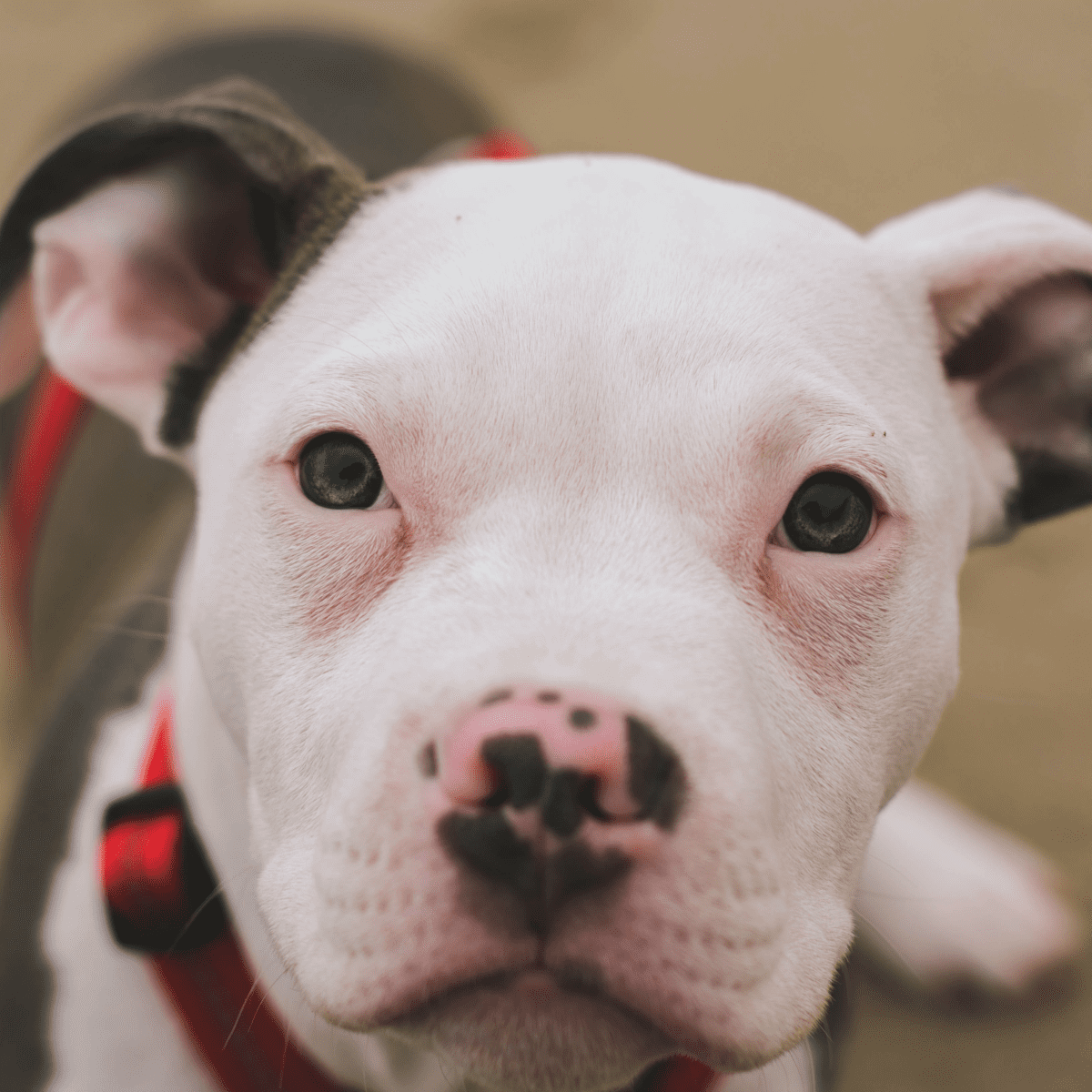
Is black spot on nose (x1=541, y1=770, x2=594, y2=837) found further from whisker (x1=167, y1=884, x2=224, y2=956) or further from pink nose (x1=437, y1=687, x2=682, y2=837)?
whisker (x1=167, y1=884, x2=224, y2=956)

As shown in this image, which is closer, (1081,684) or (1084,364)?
(1084,364)

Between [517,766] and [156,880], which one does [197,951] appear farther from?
[517,766]

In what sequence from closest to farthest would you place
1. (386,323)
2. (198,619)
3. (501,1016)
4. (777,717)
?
(501,1016) < (777,717) < (386,323) < (198,619)

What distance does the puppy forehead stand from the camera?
3.84ft

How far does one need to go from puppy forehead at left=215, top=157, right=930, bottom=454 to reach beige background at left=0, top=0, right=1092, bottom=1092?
2.04 metres

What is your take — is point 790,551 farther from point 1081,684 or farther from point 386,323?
point 1081,684

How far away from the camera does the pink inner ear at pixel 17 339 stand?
5.04 feet

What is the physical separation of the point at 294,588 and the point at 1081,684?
8.36 ft

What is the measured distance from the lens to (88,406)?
2.37 meters

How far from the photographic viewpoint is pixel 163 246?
5.16 ft

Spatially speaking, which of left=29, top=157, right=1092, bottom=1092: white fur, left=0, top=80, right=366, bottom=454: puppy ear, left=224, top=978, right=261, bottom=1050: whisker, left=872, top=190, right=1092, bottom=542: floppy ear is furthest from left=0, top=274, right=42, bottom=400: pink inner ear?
left=872, top=190, right=1092, bottom=542: floppy ear

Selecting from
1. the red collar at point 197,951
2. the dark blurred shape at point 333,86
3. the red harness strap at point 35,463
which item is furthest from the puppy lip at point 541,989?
the dark blurred shape at point 333,86

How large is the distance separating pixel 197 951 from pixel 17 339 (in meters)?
0.93

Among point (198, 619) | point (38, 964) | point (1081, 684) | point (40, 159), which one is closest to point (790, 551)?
point (198, 619)
